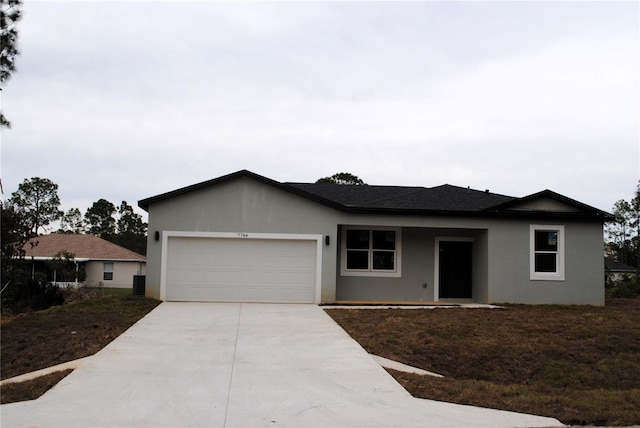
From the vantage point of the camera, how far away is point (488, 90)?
18.1 metres

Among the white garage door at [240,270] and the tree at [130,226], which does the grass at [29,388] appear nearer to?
the white garage door at [240,270]

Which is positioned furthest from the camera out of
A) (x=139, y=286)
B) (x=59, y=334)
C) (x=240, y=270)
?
(x=139, y=286)

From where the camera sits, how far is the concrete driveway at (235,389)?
6.52 meters

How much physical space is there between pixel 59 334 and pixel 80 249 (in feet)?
97.6

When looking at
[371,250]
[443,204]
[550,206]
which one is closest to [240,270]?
[371,250]

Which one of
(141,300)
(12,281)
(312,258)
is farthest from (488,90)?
(12,281)

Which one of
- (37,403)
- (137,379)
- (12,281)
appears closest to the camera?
(37,403)

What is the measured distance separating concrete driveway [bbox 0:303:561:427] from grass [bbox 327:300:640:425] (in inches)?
22.2

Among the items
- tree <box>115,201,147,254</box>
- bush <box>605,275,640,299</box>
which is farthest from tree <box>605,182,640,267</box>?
tree <box>115,201,147,254</box>

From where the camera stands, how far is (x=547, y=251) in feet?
59.2

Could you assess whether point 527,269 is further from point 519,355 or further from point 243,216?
point 243,216

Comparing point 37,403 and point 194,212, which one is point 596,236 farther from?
point 37,403

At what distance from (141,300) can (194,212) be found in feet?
9.39

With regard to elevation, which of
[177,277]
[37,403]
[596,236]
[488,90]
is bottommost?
[37,403]
